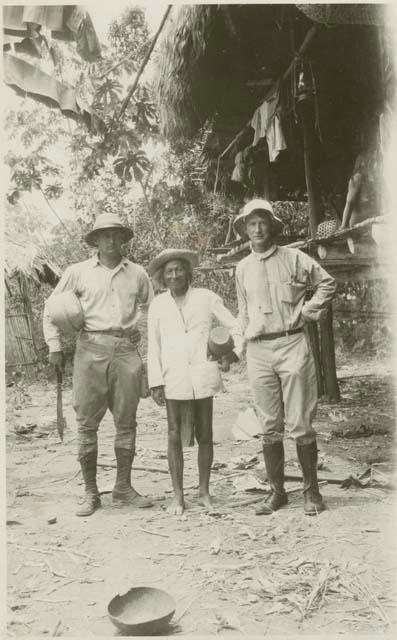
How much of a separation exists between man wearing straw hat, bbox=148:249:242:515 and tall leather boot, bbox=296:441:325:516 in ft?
1.98

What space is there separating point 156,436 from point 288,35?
14.7 ft

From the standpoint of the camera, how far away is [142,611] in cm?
251

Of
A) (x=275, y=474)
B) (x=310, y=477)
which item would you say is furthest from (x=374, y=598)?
(x=275, y=474)

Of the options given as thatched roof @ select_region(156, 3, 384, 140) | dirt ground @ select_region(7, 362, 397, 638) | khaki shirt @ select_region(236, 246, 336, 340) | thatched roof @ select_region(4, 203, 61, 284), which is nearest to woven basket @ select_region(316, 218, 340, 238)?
thatched roof @ select_region(156, 3, 384, 140)

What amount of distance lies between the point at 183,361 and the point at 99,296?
0.78 metres

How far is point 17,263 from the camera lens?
944 centimetres

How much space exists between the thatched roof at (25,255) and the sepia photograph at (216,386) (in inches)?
76.9

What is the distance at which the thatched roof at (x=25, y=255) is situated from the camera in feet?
29.8

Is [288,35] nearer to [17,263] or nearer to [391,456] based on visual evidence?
[391,456]

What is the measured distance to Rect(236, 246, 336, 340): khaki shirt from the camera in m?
3.69

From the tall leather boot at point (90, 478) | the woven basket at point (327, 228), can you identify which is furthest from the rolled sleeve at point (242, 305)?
the woven basket at point (327, 228)

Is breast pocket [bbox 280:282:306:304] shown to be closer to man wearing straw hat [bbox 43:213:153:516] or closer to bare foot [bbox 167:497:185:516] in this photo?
man wearing straw hat [bbox 43:213:153:516]

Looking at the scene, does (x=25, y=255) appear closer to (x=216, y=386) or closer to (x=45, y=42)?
(x=45, y=42)

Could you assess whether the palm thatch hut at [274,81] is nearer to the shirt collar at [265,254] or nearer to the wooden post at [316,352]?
the shirt collar at [265,254]
